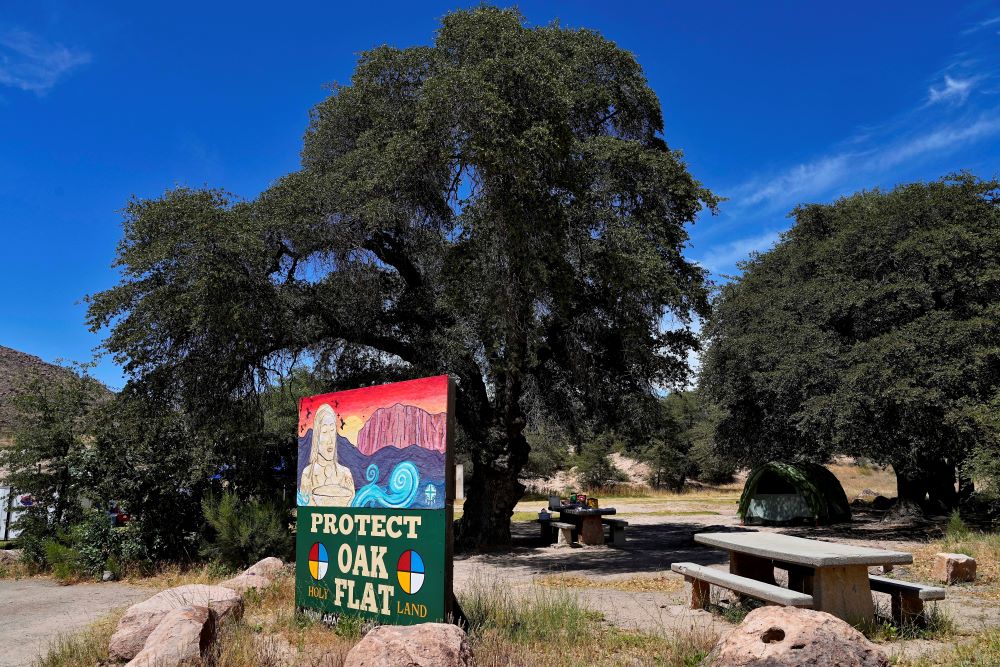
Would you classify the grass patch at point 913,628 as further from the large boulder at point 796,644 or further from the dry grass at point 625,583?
the dry grass at point 625,583

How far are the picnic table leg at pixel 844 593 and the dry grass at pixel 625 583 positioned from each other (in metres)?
3.44

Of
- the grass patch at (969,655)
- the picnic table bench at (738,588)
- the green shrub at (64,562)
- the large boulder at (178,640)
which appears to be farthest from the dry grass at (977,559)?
the green shrub at (64,562)

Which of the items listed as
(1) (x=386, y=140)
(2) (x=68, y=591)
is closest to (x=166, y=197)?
(1) (x=386, y=140)

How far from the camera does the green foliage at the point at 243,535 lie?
13.4m

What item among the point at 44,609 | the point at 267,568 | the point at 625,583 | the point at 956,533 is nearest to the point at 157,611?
the point at 267,568

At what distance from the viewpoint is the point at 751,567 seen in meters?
9.90

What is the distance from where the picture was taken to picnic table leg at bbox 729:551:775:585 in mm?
9820

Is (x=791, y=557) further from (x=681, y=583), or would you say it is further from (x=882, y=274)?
(x=882, y=274)

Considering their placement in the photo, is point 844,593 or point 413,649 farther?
point 844,593

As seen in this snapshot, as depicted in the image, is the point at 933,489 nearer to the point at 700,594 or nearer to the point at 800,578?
the point at 800,578

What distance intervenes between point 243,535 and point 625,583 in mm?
7099

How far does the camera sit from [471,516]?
17500 millimetres

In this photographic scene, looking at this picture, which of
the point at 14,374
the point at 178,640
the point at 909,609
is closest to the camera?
the point at 178,640

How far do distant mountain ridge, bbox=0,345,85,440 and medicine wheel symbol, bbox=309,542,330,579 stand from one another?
11.0m
